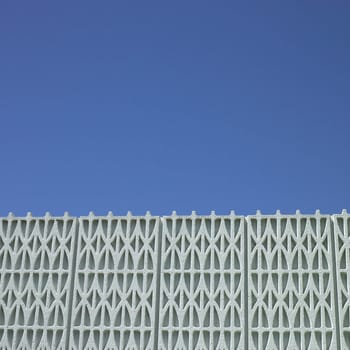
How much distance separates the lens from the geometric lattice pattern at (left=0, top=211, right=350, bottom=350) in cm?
1723

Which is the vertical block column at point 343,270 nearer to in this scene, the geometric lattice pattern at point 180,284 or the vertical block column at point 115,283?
the geometric lattice pattern at point 180,284

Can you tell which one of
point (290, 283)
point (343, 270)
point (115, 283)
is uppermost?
point (343, 270)

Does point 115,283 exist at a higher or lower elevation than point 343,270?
lower

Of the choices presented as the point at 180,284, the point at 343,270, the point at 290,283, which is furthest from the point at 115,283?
the point at 343,270

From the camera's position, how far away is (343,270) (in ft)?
57.2

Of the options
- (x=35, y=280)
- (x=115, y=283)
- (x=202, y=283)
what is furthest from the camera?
(x=35, y=280)

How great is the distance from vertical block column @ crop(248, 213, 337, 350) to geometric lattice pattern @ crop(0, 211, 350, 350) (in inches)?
1.0

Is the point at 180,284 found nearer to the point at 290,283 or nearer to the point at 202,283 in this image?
the point at 202,283

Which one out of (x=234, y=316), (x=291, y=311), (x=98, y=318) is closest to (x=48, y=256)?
(x=98, y=318)

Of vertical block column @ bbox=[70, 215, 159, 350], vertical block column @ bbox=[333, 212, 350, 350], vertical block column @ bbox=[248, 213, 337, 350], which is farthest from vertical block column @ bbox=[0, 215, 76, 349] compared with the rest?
A: vertical block column @ bbox=[333, 212, 350, 350]

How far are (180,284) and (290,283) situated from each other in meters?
2.71

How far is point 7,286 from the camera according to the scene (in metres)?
18.8

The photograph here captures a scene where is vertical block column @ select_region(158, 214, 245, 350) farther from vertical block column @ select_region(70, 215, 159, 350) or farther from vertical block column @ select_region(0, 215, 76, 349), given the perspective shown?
vertical block column @ select_region(0, 215, 76, 349)

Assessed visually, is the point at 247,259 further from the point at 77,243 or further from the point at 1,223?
the point at 1,223
